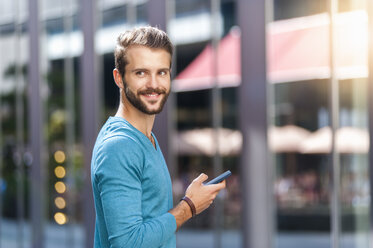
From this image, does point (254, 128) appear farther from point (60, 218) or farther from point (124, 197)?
point (60, 218)

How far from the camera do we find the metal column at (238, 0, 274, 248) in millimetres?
5859

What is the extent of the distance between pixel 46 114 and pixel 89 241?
7.89ft

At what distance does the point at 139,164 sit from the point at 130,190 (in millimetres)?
121

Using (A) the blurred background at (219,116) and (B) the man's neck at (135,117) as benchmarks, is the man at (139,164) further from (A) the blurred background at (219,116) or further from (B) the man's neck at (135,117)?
(A) the blurred background at (219,116)

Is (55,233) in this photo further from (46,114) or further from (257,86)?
(257,86)

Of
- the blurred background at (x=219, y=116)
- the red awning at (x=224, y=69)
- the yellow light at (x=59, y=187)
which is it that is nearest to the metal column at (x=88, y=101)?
the blurred background at (x=219, y=116)

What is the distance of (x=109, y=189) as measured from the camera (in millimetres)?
1949

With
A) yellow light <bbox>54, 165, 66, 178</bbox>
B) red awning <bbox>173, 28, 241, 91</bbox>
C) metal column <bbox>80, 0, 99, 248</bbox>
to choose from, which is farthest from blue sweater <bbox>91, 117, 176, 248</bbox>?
yellow light <bbox>54, 165, 66, 178</bbox>

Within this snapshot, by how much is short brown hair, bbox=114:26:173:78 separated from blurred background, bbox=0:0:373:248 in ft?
10.8

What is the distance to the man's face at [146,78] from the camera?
6.86 ft

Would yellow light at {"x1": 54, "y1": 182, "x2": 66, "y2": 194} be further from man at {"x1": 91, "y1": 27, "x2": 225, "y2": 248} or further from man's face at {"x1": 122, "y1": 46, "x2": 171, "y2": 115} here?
man's face at {"x1": 122, "y1": 46, "x2": 171, "y2": 115}

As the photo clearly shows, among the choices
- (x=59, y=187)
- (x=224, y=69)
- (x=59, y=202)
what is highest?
(x=224, y=69)

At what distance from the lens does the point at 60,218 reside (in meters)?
9.75

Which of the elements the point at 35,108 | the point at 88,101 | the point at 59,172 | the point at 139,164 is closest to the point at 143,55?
the point at 139,164
